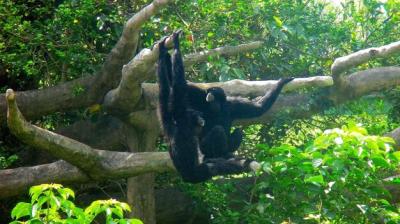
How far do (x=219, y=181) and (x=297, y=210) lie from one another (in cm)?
311

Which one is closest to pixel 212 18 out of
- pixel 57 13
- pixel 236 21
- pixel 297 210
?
pixel 236 21

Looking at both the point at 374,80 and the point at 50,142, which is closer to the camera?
the point at 50,142

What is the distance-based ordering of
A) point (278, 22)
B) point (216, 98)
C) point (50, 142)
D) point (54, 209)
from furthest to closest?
point (278, 22)
point (216, 98)
point (50, 142)
point (54, 209)

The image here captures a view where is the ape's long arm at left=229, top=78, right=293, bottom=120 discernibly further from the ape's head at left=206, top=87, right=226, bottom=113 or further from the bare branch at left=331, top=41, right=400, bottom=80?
the bare branch at left=331, top=41, right=400, bottom=80

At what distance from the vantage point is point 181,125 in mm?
7703

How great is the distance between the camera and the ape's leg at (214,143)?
7.80 meters

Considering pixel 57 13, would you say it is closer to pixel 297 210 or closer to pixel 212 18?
pixel 212 18

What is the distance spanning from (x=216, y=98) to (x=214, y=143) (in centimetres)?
77

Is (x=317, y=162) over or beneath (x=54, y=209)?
beneath

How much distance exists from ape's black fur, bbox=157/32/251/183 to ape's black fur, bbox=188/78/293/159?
0.59 ft

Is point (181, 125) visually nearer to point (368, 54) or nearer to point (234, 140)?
point (234, 140)

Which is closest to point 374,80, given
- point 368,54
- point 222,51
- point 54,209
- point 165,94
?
point 368,54

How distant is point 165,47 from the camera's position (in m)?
7.28

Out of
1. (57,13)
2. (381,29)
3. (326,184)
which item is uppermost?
(57,13)
